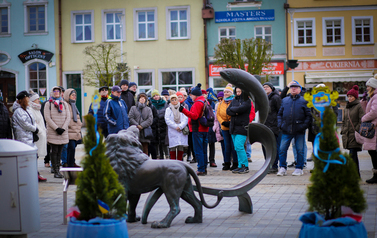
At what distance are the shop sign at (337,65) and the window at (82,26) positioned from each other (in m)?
13.8

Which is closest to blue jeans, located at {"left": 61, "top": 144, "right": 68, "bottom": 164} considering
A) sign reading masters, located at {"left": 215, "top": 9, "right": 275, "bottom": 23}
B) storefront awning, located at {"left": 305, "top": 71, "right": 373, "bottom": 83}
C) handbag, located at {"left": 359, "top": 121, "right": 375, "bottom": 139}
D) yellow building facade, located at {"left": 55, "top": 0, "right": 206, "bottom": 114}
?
handbag, located at {"left": 359, "top": 121, "right": 375, "bottom": 139}

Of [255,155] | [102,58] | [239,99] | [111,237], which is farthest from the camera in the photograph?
[102,58]

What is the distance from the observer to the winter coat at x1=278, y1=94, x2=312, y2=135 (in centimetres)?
1028

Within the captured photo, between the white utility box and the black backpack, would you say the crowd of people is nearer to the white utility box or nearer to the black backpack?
the black backpack

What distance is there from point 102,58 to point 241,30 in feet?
29.9

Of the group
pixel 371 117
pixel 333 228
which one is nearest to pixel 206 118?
pixel 371 117

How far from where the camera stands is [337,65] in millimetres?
30250

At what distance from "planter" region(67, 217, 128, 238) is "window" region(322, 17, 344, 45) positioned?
28433mm

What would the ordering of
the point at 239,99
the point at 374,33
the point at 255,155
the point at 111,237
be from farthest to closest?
the point at 374,33, the point at 255,155, the point at 239,99, the point at 111,237

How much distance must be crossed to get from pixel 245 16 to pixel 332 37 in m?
5.74

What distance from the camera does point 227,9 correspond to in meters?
30.7

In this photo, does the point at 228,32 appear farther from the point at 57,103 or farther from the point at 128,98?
the point at 57,103

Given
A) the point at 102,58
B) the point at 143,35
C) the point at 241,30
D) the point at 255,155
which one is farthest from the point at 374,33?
the point at 255,155

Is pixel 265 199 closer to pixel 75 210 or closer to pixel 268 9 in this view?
pixel 75 210
